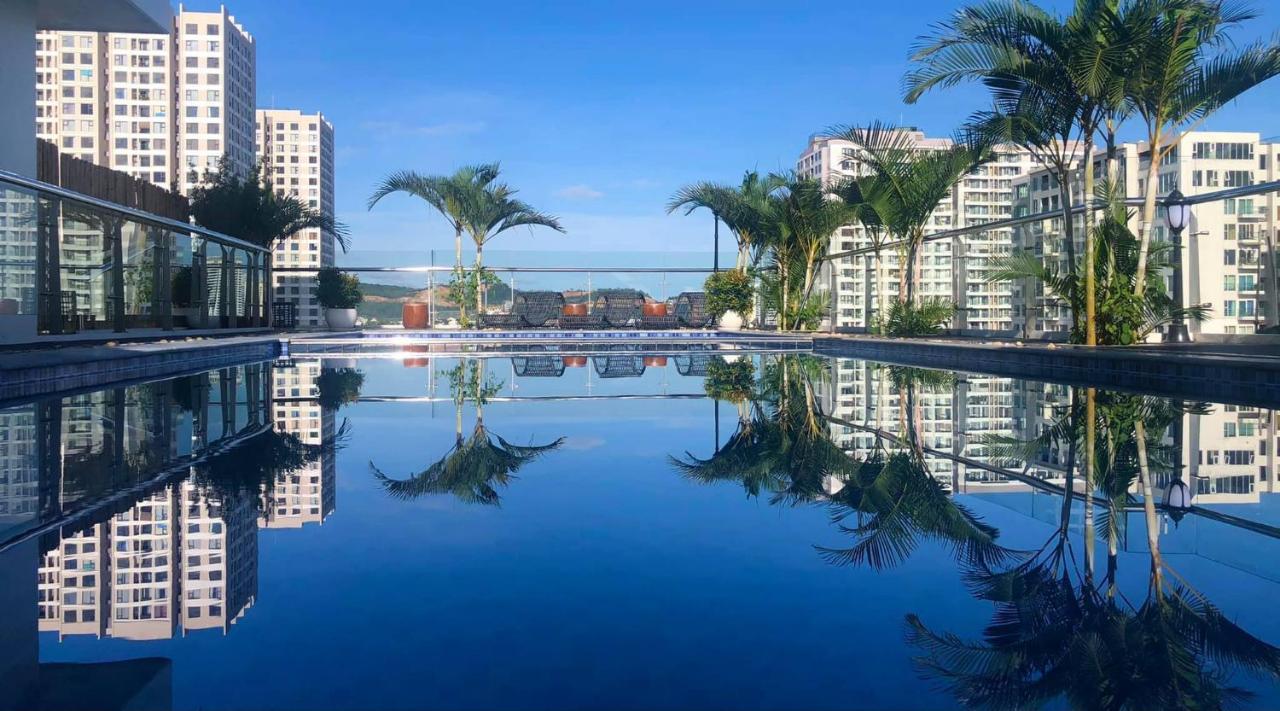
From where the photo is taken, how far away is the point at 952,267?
1129cm

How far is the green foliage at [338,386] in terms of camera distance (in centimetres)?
550

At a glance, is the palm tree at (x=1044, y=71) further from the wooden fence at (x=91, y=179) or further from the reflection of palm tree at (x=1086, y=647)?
the wooden fence at (x=91, y=179)

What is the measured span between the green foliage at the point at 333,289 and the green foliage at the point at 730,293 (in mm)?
7153

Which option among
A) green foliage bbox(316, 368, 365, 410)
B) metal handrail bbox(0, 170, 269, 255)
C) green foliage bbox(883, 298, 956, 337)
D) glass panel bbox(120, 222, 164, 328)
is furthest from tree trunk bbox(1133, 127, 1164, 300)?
glass panel bbox(120, 222, 164, 328)

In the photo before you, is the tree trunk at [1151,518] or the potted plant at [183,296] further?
the potted plant at [183,296]

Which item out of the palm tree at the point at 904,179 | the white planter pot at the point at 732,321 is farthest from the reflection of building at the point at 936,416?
the white planter pot at the point at 732,321

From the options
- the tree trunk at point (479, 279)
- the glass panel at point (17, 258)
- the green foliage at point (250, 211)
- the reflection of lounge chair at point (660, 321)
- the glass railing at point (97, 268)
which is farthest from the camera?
the reflection of lounge chair at point (660, 321)

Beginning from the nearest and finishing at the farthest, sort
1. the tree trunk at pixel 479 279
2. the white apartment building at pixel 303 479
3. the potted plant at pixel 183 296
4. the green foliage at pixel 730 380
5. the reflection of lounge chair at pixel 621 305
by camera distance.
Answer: the white apartment building at pixel 303 479 < the green foliage at pixel 730 380 < the potted plant at pixel 183 296 < the tree trunk at pixel 479 279 < the reflection of lounge chair at pixel 621 305

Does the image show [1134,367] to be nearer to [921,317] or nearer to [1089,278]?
[1089,278]

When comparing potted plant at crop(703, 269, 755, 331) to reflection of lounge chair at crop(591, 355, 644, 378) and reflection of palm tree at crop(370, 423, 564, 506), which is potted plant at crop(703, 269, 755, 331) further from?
reflection of palm tree at crop(370, 423, 564, 506)

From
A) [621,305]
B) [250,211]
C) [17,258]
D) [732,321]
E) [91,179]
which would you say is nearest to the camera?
[17,258]

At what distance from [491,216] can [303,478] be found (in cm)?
1470

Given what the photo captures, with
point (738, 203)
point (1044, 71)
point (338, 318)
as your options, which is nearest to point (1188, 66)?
point (1044, 71)

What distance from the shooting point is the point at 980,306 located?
34.8 feet
